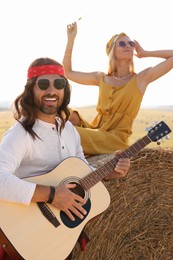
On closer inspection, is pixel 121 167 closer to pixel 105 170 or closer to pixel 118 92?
pixel 105 170

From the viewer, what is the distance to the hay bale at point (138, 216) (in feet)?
12.0

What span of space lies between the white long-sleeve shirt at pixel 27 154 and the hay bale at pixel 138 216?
0.88 metres

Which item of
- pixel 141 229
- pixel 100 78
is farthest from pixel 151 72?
pixel 141 229

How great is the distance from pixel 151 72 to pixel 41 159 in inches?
69.0

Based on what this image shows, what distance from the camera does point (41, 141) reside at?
255cm

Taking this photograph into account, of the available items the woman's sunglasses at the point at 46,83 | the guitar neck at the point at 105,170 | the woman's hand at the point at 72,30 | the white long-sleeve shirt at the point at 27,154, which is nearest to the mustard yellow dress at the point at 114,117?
the woman's hand at the point at 72,30

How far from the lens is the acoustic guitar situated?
2467mm

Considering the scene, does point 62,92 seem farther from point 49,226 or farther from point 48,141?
point 49,226

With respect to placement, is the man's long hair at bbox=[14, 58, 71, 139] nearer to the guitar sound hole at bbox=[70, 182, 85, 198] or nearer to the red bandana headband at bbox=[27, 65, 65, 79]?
the red bandana headband at bbox=[27, 65, 65, 79]

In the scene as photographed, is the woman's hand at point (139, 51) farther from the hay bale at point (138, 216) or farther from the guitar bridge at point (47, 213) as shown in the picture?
the guitar bridge at point (47, 213)

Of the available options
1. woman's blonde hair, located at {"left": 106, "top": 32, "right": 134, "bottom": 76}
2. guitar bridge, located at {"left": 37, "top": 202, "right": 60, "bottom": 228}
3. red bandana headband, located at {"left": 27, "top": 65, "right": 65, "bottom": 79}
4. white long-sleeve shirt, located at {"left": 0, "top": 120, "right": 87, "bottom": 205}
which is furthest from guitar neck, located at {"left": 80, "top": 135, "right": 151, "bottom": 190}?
woman's blonde hair, located at {"left": 106, "top": 32, "right": 134, "bottom": 76}

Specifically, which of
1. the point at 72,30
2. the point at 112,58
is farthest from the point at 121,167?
the point at 72,30

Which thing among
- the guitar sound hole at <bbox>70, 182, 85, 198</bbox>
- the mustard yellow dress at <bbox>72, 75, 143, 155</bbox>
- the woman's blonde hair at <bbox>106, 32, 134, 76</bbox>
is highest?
the woman's blonde hair at <bbox>106, 32, 134, 76</bbox>

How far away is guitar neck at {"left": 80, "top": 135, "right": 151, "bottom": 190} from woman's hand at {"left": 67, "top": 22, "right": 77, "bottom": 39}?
65.2 inches
